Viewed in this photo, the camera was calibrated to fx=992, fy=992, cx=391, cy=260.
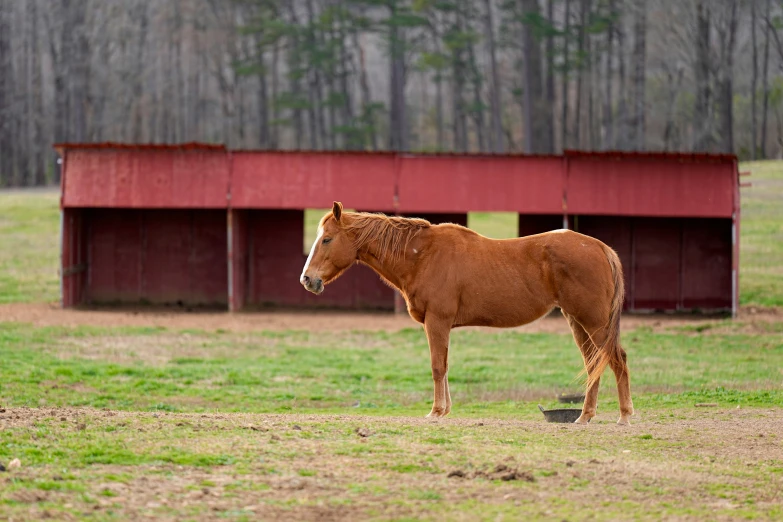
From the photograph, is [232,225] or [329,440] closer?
[329,440]

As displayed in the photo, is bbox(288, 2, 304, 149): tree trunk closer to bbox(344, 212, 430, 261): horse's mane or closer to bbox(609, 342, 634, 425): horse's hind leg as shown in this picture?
bbox(344, 212, 430, 261): horse's mane

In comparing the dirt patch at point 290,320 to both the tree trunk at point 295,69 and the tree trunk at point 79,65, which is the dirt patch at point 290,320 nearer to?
the tree trunk at point 295,69

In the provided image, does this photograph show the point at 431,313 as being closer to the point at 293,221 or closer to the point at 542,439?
the point at 542,439

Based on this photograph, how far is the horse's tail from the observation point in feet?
31.8

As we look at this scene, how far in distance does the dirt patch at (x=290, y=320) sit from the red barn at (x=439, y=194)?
1.01 metres

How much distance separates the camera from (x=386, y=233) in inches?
400

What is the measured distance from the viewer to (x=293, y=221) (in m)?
26.1

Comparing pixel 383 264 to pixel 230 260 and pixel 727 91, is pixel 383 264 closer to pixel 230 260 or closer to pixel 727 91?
pixel 230 260

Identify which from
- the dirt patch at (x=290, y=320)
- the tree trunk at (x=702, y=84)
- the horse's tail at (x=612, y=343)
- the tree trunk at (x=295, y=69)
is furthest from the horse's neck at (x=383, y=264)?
the tree trunk at (x=295, y=69)

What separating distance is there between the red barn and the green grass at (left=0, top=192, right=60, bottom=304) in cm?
316

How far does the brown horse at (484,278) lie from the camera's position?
984 centimetres

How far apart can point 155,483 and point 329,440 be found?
Result: 177 cm

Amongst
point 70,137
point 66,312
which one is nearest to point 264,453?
point 66,312

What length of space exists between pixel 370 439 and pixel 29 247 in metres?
30.9
